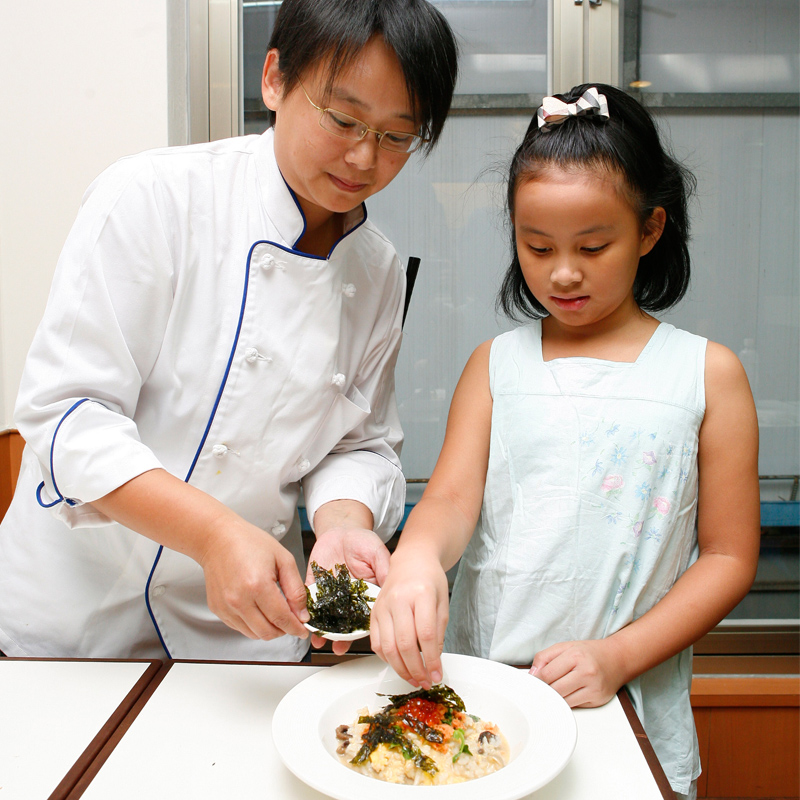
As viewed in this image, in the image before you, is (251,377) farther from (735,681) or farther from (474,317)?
(735,681)

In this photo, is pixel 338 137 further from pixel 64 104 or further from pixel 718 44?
pixel 718 44

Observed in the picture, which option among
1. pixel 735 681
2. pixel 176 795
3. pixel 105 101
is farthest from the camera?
pixel 735 681

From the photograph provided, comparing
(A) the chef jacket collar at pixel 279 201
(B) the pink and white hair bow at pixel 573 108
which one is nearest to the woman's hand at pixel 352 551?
(A) the chef jacket collar at pixel 279 201

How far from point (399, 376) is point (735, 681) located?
1.47 meters

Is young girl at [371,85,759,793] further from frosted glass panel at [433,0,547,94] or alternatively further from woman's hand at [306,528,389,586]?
frosted glass panel at [433,0,547,94]

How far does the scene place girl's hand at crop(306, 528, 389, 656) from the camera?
1118mm

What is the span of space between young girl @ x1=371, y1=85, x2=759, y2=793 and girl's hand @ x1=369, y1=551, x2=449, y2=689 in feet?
0.49

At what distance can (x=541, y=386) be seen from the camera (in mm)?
1297

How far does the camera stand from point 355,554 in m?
1.15

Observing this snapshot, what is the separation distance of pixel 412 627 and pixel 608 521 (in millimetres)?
463

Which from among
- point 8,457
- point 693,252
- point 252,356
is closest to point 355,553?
point 252,356

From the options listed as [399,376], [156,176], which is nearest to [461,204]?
[399,376]

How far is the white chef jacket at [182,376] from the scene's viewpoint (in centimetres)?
107

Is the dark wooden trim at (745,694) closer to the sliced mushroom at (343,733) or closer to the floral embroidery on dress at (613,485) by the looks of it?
the floral embroidery on dress at (613,485)
